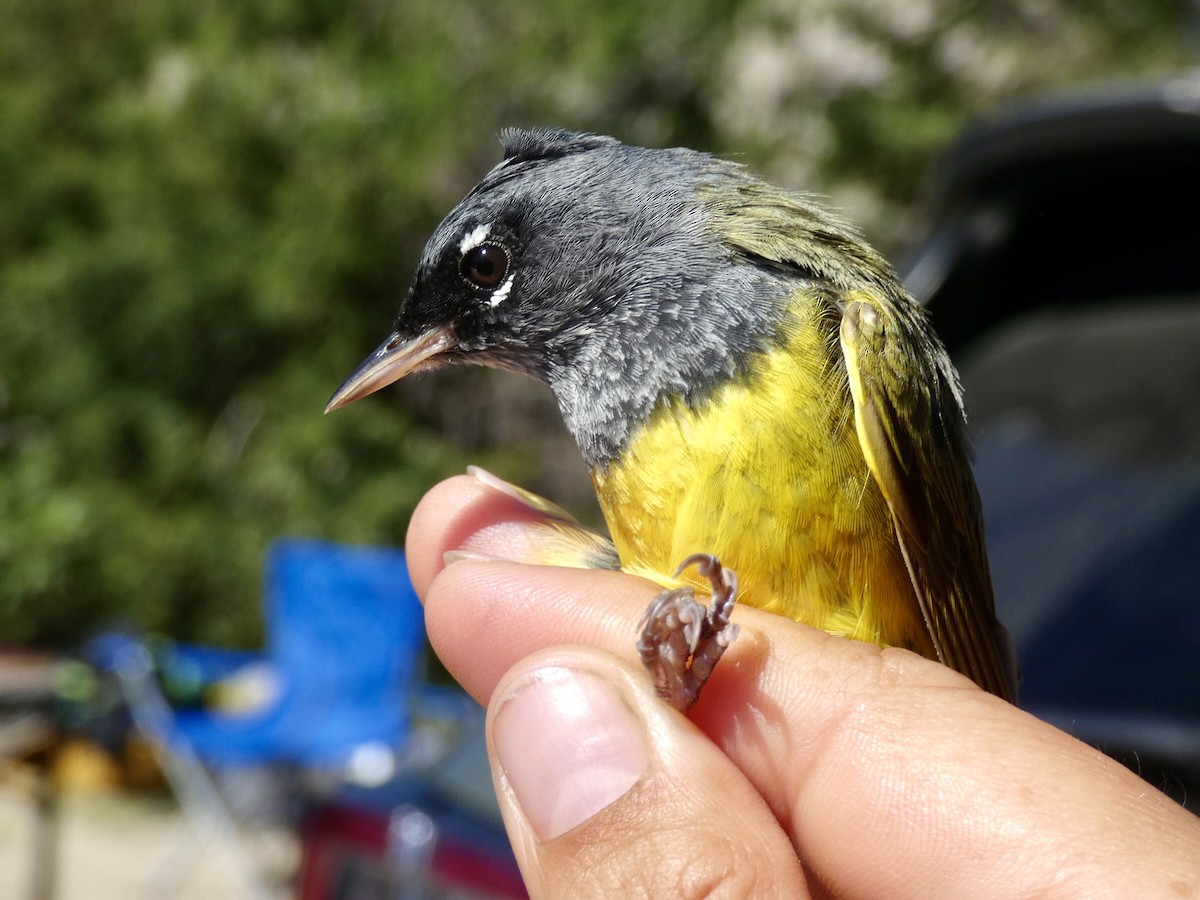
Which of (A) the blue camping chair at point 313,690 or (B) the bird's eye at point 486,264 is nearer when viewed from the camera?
(B) the bird's eye at point 486,264

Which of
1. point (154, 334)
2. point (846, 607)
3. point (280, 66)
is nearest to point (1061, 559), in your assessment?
point (846, 607)

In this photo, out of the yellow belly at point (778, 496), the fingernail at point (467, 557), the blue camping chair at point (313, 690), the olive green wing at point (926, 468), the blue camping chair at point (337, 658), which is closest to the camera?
the yellow belly at point (778, 496)

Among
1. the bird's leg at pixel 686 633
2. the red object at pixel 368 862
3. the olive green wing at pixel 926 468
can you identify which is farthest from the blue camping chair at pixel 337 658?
the bird's leg at pixel 686 633

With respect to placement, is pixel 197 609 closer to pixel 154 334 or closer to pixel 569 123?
pixel 154 334

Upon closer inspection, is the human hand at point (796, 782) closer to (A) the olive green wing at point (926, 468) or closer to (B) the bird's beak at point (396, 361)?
(A) the olive green wing at point (926, 468)

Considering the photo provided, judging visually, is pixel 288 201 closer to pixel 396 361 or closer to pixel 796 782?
pixel 396 361

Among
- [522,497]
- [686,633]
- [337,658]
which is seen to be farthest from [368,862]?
[337,658]

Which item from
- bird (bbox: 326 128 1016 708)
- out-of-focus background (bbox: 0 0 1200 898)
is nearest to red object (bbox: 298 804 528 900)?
bird (bbox: 326 128 1016 708)
